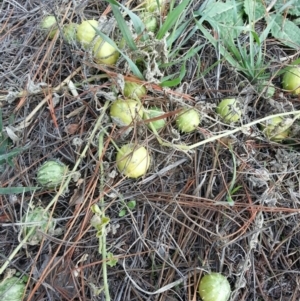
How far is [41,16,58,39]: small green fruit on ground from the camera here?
1.88m

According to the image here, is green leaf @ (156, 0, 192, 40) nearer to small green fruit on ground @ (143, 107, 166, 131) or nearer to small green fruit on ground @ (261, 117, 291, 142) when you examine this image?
small green fruit on ground @ (143, 107, 166, 131)

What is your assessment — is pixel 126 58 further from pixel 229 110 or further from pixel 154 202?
pixel 154 202

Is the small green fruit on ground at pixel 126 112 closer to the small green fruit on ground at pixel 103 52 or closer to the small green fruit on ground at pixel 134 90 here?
the small green fruit on ground at pixel 134 90

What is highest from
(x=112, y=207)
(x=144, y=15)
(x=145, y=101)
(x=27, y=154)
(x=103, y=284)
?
(x=144, y=15)

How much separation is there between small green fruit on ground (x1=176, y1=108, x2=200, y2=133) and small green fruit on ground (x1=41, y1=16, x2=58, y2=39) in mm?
698

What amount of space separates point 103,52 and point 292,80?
816 mm

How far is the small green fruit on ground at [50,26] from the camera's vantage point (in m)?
1.88

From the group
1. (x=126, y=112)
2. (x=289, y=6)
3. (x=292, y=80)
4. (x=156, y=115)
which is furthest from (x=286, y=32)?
(x=126, y=112)

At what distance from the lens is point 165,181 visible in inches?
67.0

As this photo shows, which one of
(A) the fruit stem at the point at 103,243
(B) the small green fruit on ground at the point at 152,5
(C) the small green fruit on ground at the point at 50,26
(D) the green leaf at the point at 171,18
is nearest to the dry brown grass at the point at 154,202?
(A) the fruit stem at the point at 103,243

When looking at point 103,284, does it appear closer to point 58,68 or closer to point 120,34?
point 58,68

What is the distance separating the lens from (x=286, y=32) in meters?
1.96

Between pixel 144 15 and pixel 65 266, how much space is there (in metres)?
1.11

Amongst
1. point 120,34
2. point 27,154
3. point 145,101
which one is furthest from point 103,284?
point 120,34
